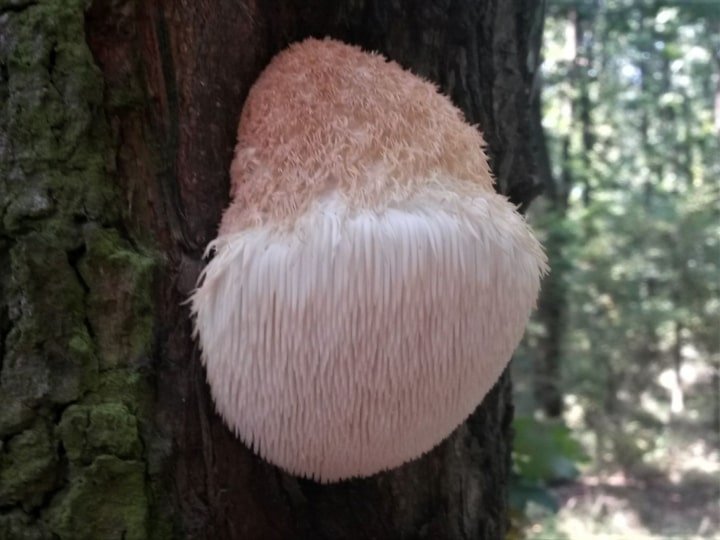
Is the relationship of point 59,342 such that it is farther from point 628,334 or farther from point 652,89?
point 652,89

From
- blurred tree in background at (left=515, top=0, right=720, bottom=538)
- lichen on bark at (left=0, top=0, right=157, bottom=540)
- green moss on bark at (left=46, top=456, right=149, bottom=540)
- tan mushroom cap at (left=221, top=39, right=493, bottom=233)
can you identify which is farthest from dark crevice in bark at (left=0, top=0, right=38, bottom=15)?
blurred tree in background at (left=515, top=0, right=720, bottom=538)

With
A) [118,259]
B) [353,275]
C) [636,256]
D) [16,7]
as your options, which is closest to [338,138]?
[353,275]

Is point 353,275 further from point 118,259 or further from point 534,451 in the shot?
point 534,451

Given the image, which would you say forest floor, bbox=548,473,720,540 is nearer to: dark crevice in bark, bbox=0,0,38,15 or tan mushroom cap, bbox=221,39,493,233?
tan mushroom cap, bbox=221,39,493,233

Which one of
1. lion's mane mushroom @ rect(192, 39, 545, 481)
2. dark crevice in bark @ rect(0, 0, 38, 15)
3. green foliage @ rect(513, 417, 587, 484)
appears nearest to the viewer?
lion's mane mushroom @ rect(192, 39, 545, 481)

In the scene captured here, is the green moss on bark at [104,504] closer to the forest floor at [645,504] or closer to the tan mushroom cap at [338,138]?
the tan mushroom cap at [338,138]

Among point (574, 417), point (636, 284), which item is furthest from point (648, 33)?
point (574, 417)

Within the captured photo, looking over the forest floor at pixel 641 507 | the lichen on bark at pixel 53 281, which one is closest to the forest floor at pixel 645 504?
the forest floor at pixel 641 507
